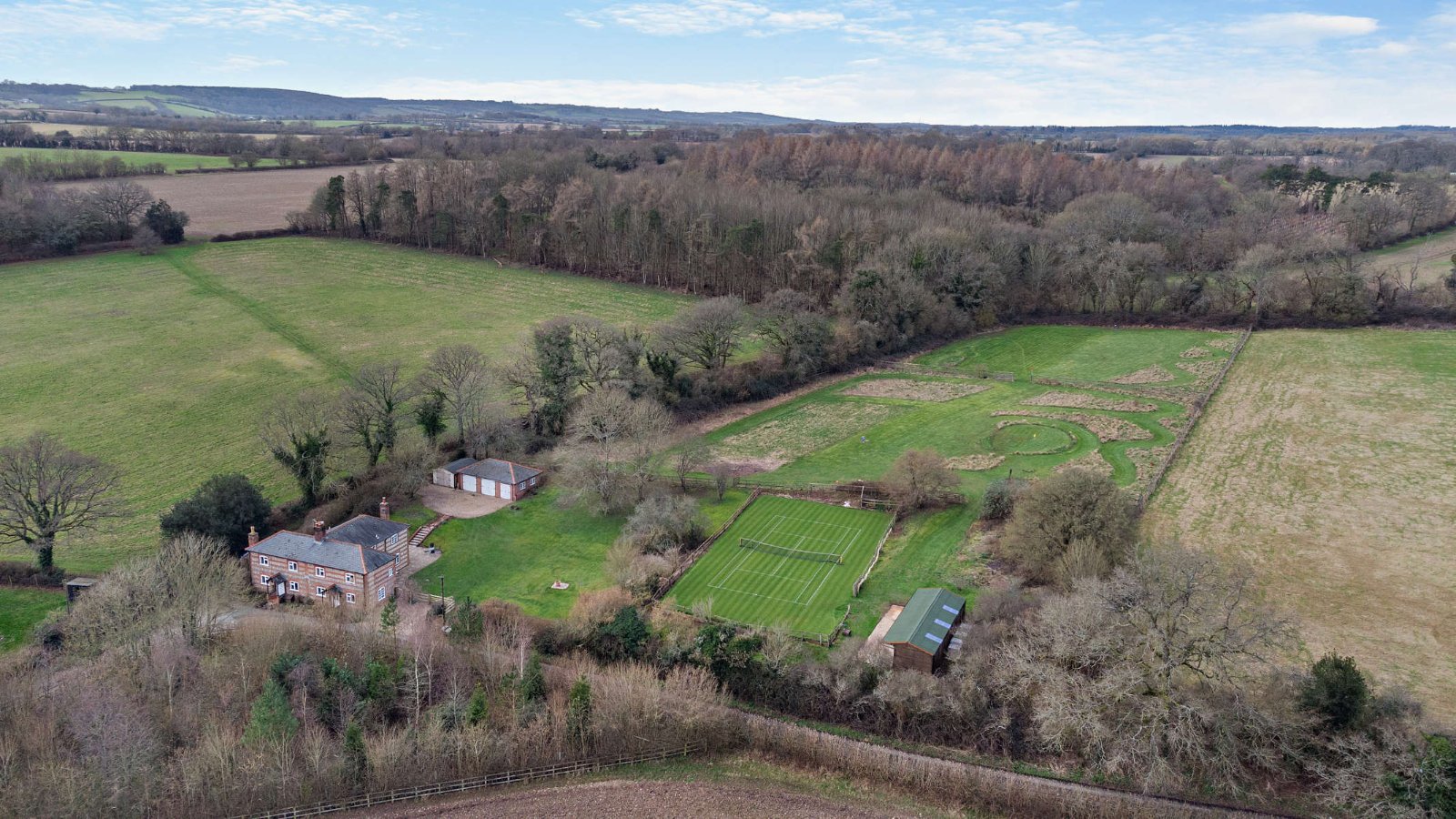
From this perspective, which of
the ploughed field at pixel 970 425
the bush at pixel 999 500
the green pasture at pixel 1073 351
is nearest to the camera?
the ploughed field at pixel 970 425

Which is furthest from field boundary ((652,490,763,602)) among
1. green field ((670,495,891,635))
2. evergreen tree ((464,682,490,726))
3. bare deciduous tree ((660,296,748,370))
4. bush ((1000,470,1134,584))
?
bare deciduous tree ((660,296,748,370))

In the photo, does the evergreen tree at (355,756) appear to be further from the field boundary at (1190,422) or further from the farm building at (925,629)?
the field boundary at (1190,422)

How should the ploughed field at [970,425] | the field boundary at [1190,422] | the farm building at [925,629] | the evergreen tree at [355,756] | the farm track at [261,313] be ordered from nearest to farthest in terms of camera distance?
the evergreen tree at [355,756] < the farm building at [925,629] < the ploughed field at [970,425] < the field boundary at [1190,422] < the farm track at [261,313]

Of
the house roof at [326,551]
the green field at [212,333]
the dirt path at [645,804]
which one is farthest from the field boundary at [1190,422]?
the green field at [212,333]

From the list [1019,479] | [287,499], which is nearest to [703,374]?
[1019,479]

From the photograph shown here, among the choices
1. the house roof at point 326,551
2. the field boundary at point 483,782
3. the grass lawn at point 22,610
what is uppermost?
the house roof at point 326,551

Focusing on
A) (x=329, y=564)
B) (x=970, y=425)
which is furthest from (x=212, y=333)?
(x=970, y=425)

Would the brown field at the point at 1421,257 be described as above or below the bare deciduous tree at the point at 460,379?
above

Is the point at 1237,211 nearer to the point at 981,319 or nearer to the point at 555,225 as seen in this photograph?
the point at 981,319
